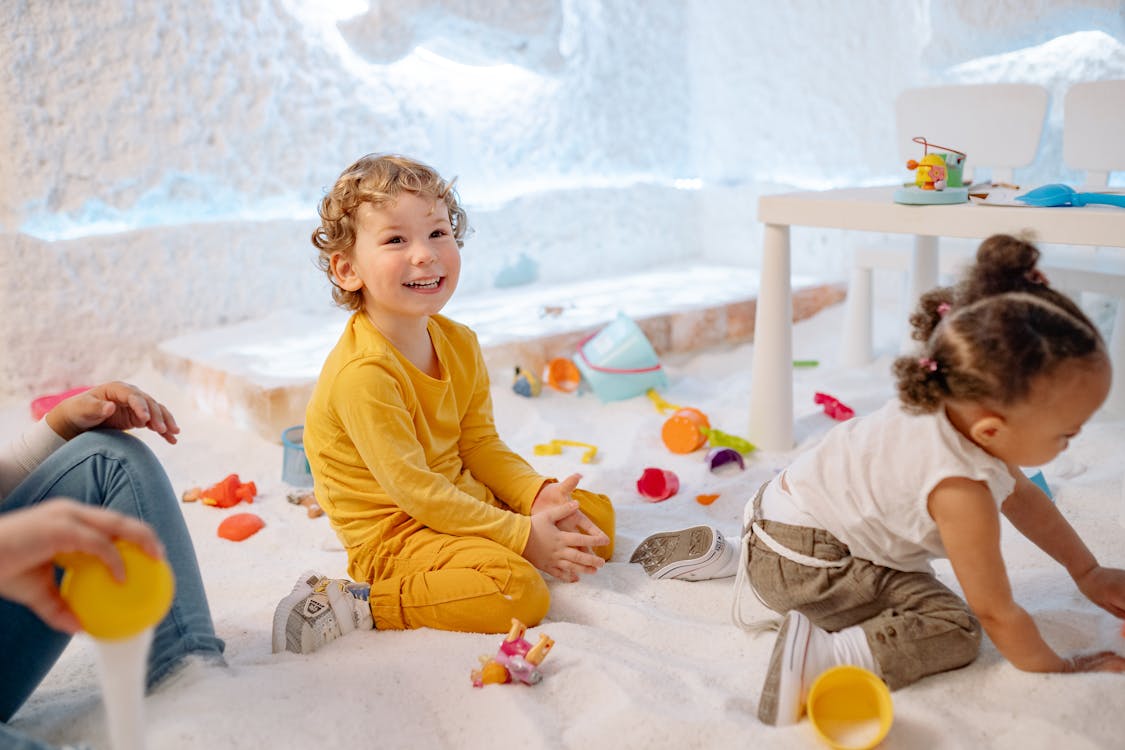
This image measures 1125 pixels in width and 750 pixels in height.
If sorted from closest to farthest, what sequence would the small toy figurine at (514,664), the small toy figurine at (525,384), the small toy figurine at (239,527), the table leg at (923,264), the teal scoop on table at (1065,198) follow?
the small toy figurine at (514,664)
the teal scoop on table at (1065,198)
the small toy figurine at (239,527)
the table leg at (923,264)
the small toy figurine at (525,384)

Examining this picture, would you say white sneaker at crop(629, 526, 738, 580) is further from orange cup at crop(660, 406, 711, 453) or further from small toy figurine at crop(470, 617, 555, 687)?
orange cup at crop(660, 406, 711, 453)

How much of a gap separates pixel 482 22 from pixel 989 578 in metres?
2.79

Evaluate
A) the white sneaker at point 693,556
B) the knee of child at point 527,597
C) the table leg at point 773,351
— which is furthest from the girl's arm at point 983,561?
the table leg at point 773,351

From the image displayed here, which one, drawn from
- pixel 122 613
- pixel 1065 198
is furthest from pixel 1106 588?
pixel 122 613

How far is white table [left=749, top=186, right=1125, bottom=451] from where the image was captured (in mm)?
1566

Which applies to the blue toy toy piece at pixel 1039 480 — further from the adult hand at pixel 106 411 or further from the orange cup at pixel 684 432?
the adult hand at pixel 106 411

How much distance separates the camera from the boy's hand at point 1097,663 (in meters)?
1.18

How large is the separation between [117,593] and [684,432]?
168 cm

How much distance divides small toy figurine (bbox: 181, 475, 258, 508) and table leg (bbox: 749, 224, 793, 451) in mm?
1204

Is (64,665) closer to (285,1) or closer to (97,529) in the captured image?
(97,529)

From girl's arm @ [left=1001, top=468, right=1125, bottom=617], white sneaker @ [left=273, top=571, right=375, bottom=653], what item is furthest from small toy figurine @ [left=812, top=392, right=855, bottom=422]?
white sneaker @ [left=273, top=571, right=375, bottom=653]

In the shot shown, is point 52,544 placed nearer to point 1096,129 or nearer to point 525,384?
point 525,384

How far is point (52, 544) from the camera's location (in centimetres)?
73

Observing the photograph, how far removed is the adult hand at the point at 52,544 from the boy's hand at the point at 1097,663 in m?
1.10
